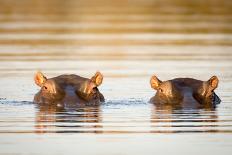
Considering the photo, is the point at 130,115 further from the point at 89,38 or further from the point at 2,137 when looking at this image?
the point at 89,38

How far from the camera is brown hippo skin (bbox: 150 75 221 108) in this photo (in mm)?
18031

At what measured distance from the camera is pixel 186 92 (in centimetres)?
1809

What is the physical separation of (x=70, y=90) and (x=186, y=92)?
1.84 metres

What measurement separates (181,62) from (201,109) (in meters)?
7.84

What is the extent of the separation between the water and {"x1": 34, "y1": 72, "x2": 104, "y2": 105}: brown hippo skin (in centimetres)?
24

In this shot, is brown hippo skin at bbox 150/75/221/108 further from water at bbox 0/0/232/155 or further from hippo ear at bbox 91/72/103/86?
hippo ear at bbox 91/72/103/86

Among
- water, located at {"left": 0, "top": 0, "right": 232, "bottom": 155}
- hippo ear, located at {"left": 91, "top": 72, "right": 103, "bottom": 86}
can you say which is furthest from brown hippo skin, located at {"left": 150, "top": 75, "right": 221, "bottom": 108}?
hippo ear, located at {"left": 91, "top": 72, "right": 103, "bottom": 86}

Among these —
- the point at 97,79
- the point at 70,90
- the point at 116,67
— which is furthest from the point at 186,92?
the point at 116,67

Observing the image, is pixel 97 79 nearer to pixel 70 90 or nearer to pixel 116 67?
pixel 70 90

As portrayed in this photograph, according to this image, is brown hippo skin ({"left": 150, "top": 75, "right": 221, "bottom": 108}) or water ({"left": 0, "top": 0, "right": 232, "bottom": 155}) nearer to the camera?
water ({"left": 0, "top": 0, "right": 232, "bottom": 155})

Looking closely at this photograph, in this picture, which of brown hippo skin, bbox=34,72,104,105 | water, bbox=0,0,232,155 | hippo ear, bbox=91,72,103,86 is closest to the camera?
water, bbox=0,0,232,155

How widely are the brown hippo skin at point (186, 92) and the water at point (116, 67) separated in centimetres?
33

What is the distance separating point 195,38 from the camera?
3238 cm

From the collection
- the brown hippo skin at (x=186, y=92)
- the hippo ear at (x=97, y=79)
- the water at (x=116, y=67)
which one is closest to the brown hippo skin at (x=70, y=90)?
the hippo ear at (x=97, y=79)
